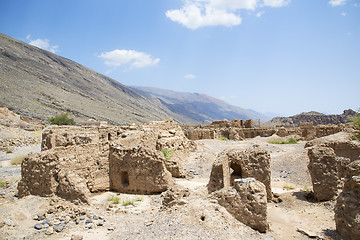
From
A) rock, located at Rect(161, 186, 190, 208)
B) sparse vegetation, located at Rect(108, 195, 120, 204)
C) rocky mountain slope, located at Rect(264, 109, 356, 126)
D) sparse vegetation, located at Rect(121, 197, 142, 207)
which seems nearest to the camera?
rock, located at Rect(161, 186, 190, 208)

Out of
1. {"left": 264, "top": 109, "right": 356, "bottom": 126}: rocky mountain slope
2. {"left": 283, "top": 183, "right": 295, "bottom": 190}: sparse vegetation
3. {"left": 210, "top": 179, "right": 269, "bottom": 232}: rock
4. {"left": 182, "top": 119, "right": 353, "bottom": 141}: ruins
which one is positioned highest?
{"left": 264, "top": 109, "right": 356, "bottom": 126}: rocky mountain slope

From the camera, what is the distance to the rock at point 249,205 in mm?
7012

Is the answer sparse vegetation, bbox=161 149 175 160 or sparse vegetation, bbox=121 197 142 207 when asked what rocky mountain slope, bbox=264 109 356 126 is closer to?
sparse vegetation, bbox=161 149 175 160

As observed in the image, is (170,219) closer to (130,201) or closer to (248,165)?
(130,201)

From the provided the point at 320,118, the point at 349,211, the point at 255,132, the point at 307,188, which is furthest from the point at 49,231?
the point at 320,118

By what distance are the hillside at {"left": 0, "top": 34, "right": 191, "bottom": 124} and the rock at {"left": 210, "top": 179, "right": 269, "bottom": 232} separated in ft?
155

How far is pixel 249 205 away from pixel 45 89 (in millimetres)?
73015

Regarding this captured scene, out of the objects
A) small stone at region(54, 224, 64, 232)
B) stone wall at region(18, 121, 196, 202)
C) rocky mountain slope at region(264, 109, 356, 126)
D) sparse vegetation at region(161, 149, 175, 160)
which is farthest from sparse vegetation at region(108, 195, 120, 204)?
rocky mountain slope at region(264, 109, 356, 126)

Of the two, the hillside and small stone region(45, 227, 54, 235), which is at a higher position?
the hillside

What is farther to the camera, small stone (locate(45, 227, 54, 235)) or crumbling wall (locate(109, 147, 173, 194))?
crumbling wall (locate(109, 147, 173, 194))

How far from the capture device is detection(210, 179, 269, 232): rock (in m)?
7.01

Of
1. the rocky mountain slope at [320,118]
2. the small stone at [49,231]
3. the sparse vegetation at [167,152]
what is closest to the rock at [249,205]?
the small stone at [49,231]

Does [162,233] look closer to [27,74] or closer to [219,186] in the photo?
[219,186]

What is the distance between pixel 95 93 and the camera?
9225cm
